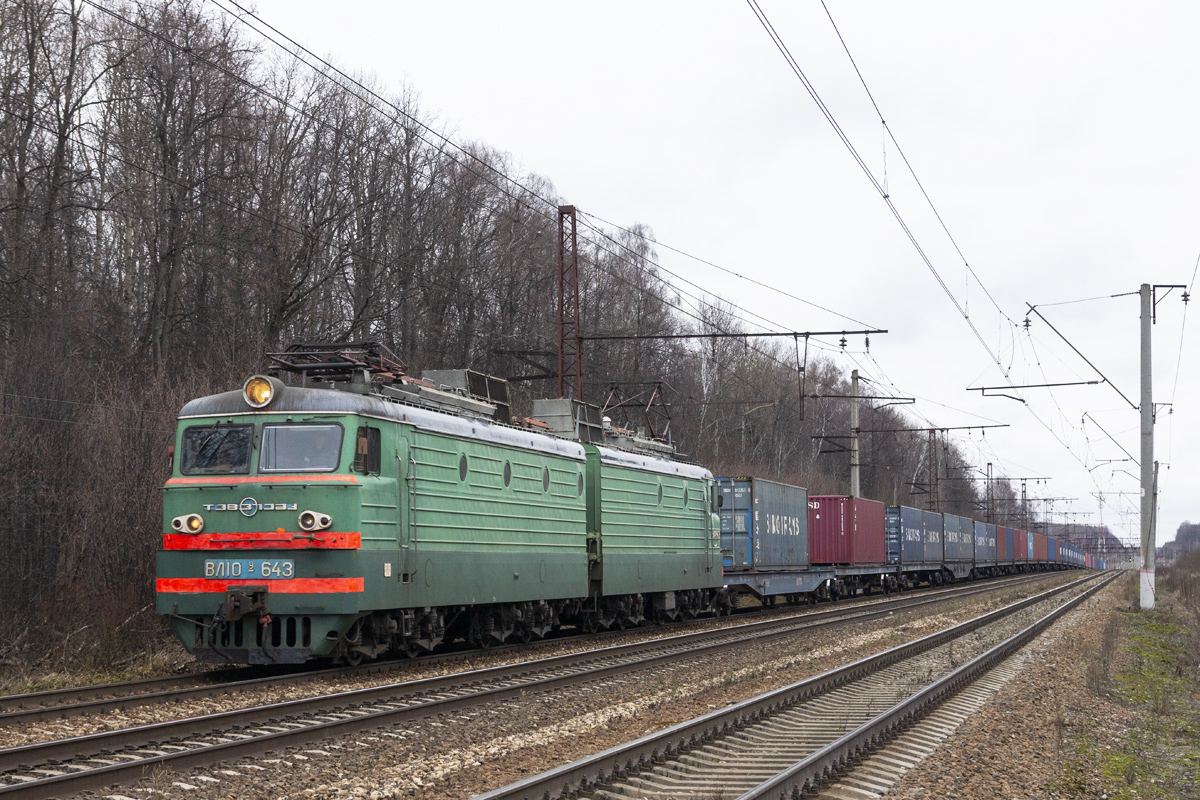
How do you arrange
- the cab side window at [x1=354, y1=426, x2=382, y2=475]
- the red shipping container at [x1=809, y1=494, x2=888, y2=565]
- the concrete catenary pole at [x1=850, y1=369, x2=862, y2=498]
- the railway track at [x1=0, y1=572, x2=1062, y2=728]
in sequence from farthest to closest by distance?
the concrete catenary pole at [x1=850, y1=369, x2=862, y2=498], the red shipping container at [x1=809, y1=494, x2=888, y2=565], the cab side window at [x1=354, y1=426, x2=382, y2=475], the railway track at [x1=0, y1=572, x2=1062, y2=728]

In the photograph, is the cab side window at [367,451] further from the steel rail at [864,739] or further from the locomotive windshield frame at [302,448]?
the steel rail at [864,739]

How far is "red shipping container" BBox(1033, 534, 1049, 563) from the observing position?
8318 centimetres

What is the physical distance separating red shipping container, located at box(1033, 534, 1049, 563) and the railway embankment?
65.4 m

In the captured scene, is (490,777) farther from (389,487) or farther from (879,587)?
(879,587)

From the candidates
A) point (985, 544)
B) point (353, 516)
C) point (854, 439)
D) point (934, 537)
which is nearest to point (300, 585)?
point (353, 516)

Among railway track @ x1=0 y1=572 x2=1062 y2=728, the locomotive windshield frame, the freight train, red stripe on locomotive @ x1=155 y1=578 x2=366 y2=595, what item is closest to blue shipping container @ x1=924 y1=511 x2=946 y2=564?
the freight train

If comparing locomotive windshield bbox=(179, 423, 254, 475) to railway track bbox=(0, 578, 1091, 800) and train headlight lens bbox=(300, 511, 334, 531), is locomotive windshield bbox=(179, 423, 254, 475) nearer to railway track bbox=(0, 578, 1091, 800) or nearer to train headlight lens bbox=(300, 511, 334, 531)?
train headlight lens bbox=(300, 511, 334, 531)

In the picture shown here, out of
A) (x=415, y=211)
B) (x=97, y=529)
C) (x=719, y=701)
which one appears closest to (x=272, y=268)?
(x=415, y=211)

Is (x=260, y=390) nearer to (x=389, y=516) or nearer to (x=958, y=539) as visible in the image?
(x=389, y=516)

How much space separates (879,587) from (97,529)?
33.9 meters

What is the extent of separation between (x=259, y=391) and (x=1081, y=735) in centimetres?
986

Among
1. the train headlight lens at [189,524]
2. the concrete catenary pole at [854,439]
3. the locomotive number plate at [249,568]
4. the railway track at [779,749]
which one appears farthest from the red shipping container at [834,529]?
the train headlight lens at [189,524]

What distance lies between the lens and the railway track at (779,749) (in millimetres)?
8164

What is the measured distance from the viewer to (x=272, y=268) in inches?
1177
